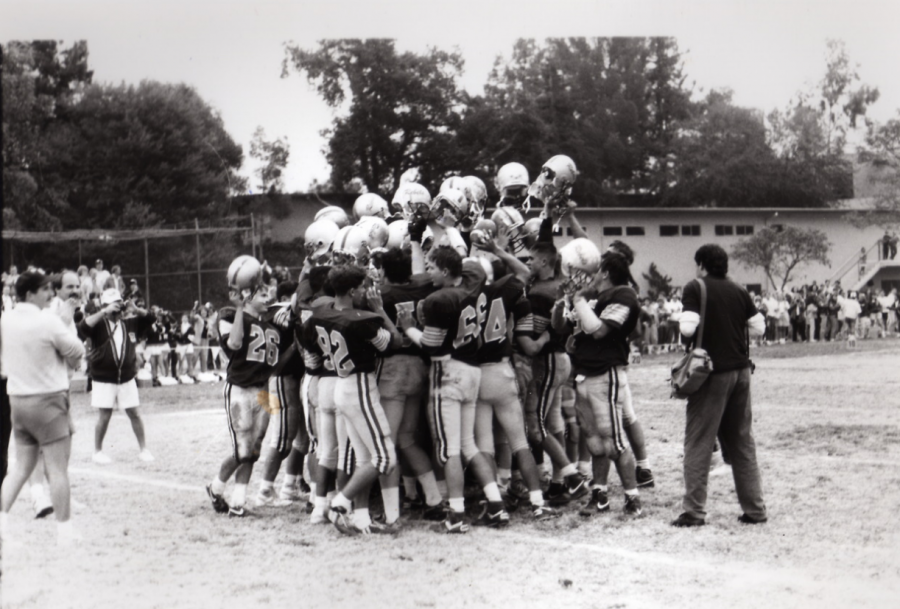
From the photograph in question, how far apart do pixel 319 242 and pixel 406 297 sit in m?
1.23

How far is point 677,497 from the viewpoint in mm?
6594

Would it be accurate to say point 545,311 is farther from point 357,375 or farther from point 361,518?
point 361,518

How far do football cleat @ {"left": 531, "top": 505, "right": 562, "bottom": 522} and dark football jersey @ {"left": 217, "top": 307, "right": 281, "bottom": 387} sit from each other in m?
2.17

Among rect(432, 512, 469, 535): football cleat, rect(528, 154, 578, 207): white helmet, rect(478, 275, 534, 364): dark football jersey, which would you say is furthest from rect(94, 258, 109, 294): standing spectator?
rect(432, 512, 469, 535): football cleat

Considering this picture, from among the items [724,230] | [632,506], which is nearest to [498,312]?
[632,506]

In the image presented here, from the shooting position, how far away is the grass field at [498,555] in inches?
187

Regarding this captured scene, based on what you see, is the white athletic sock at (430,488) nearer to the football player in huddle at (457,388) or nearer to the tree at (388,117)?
the football player in huddle at (457,388)

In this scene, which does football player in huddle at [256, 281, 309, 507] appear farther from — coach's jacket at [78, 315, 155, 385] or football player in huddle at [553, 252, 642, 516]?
coach's jacket at [78, 315, 155, 385]

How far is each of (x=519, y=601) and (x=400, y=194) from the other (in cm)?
361

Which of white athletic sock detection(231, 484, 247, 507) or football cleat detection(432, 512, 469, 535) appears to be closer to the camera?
football cleat detection(432, 512, 469, 535)

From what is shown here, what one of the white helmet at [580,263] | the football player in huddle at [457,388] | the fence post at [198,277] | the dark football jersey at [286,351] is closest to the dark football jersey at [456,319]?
the football player in huddle at [457,388]

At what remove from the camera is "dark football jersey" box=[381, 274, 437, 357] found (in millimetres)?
6078

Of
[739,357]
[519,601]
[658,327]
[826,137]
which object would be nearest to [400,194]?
[739,357]

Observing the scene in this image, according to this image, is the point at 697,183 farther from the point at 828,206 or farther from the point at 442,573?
the point at 442,573
